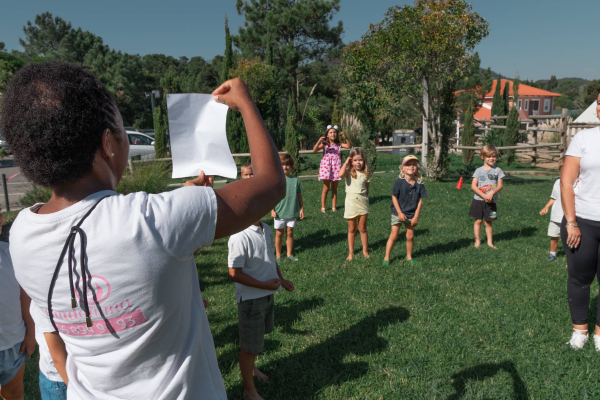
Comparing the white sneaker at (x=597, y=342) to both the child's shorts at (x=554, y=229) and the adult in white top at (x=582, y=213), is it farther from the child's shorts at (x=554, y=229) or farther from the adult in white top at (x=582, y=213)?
the child's shorts at (x=554, y=229)

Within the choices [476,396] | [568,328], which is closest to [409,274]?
[568,328]

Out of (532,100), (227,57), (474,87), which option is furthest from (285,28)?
(532,100)

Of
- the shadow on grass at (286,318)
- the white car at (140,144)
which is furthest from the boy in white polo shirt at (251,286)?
the white car at (140,144)

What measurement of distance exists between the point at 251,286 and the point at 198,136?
6.11 feet

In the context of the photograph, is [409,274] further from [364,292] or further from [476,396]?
[476,396]

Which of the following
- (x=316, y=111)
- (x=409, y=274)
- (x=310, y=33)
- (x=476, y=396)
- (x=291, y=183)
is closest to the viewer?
(x=476, y=396)

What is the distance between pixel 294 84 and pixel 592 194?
106 ft

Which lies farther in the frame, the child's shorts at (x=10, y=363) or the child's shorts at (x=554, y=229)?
the child's shorts at (x=554, y=229)

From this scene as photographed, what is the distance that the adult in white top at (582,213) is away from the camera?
3338mm

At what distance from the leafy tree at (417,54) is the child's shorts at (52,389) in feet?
38.2

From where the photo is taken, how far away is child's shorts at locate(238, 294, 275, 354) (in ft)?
10.3

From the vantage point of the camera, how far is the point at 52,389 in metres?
2.16

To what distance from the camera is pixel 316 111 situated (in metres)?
30.8

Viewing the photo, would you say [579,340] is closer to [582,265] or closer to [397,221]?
[582,265]
